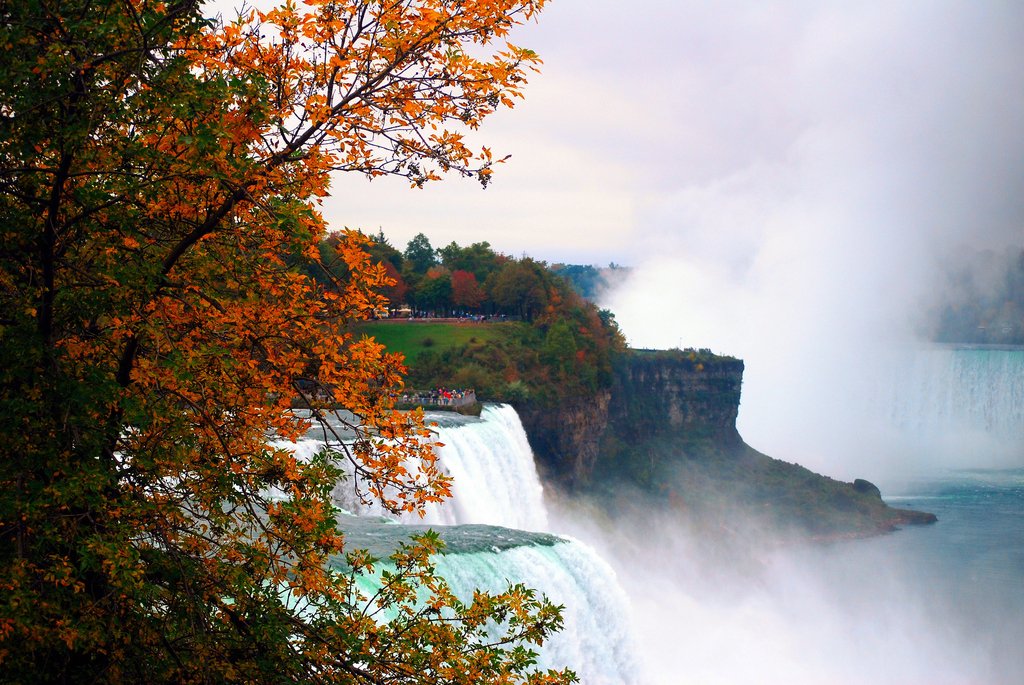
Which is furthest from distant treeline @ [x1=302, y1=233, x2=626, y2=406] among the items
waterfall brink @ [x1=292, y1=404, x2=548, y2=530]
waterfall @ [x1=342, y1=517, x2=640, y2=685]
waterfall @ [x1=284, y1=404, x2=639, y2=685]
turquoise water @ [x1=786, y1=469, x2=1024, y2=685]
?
waterfall @ [x1=342, y1=517, x2=640, y2=685]

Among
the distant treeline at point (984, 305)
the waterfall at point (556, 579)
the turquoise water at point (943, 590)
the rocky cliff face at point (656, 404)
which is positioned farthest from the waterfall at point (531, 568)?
the distant treeline at point (984, 305)

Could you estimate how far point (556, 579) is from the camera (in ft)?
59.1

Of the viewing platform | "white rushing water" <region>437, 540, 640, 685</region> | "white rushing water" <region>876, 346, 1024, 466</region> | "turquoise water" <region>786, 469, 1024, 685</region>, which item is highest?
"white rushing water" <region>876, 346, 1024, 466</region>

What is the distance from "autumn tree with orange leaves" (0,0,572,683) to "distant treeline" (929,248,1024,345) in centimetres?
12922

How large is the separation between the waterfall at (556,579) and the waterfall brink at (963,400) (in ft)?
267

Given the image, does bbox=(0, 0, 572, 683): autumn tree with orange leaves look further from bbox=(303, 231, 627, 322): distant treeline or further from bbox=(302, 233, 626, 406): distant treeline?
bbox=(303, 231, 627, 322): distant treeline

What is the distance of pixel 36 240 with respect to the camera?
219 inches

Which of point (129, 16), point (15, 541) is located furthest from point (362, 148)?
point (15, 541)

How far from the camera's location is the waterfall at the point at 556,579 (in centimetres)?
1586

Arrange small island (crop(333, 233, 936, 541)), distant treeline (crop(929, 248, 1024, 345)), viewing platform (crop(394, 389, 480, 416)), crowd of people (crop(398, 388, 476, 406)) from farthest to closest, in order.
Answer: distant treeline (crop(929, 248, 1024, 345)) → small island (crop(333, 233, 936, 541)) → crowd of people (crop(398, 388, 476, 406)) → viewing platform (crop(394, 389, 480, 416))

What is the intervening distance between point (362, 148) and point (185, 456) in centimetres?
239

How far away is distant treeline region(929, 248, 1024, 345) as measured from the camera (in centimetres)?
12075

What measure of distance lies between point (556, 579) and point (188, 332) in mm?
13348

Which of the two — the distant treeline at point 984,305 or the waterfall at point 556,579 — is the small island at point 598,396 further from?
the distant treeline at point 984,305
